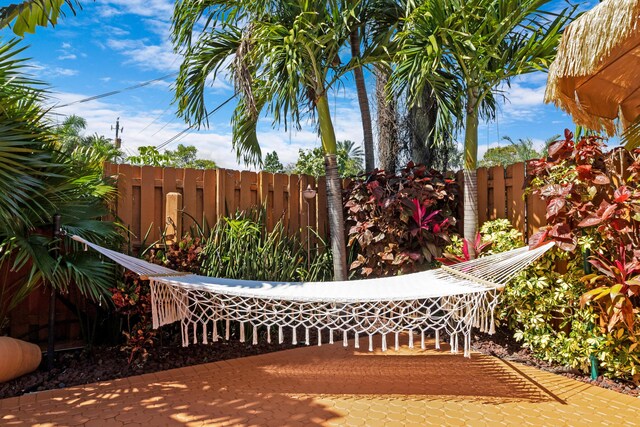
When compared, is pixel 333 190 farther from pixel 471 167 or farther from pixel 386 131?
pixel 386 131

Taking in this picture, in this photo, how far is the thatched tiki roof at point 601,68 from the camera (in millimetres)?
1948

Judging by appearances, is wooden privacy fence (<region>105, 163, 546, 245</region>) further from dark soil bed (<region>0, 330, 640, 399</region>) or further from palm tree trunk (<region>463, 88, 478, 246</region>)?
dark soil bed (<region>0, 330, 640, 399</region>)

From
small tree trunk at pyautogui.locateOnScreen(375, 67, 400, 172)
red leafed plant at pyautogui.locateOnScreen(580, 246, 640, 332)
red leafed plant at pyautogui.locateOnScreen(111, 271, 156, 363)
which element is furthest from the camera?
small tree trunk at pyautogui.locateOnScreen(375, 67, 400, 172)

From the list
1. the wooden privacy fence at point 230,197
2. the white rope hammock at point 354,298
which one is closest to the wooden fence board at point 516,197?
the wooden privacy fence at point 230,197

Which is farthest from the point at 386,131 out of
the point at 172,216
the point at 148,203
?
the point at 148,203

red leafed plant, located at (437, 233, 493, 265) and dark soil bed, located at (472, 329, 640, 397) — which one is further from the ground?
red leafed plant, located at (437, 233, 493, 265)

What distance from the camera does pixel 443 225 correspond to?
13.3 ft

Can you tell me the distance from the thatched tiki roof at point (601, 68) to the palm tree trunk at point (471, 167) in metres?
1.22

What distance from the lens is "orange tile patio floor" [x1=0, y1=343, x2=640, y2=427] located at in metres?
2.28

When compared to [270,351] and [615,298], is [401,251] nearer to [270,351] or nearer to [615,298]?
[270,351]

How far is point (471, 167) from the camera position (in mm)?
3836

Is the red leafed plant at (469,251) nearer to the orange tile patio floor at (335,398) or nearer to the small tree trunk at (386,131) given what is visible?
the orange tile patio floor at (335,398)

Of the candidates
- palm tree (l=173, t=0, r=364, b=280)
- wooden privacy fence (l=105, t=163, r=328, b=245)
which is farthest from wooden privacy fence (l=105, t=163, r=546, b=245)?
palm tree (l=173, t=0, r=364, b=280)

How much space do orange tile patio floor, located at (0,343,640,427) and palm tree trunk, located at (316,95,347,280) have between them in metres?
1.16
